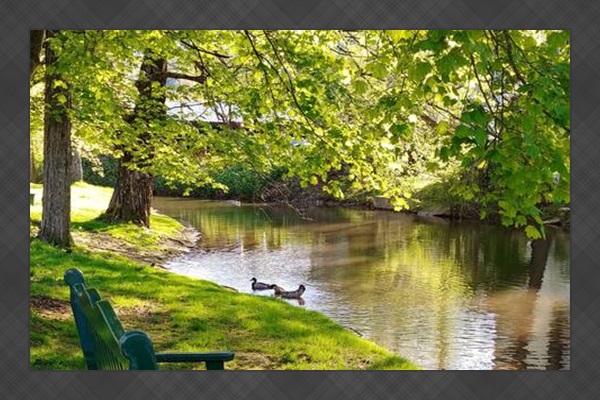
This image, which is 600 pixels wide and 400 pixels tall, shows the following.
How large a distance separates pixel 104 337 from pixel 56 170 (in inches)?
298

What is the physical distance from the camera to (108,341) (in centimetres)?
237

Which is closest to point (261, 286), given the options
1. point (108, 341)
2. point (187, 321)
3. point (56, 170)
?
point (56, 170)

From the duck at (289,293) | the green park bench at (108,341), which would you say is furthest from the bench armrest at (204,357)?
the duck at (289,293)

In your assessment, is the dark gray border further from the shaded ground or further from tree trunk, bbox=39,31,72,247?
the shaded ground

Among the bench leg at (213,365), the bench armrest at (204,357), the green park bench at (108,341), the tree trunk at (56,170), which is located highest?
the tree trunk at (56,170)

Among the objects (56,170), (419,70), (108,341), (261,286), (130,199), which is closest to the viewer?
(108,341)

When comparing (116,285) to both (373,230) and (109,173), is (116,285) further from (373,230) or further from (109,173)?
(109,173)

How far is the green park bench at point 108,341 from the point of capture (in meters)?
1.84

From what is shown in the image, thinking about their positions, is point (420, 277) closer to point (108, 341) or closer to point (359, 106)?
point (359, 106)

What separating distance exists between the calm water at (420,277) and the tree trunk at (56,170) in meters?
2.83

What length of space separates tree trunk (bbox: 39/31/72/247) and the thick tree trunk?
4.77 metres

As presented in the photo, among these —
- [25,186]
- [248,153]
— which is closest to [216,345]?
[248,153]

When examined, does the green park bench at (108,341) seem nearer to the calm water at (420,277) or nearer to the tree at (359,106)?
the tree at (359,106)

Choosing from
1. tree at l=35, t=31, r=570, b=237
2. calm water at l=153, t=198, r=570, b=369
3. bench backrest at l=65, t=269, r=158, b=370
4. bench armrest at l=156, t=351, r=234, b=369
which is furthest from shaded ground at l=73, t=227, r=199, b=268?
bench armrest at l=156, t=351, r=234, b=369
